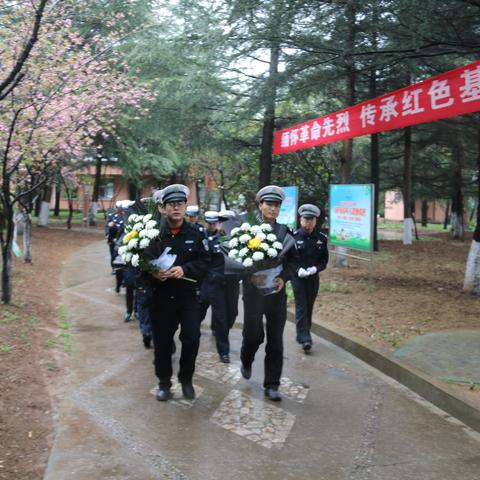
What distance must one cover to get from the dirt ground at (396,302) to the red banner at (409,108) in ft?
10.3

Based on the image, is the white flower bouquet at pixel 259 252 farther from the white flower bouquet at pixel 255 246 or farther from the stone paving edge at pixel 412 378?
the stone paving edge at pixel 412 378

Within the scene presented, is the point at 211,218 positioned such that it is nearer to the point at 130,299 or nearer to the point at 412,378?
the point at 130,299

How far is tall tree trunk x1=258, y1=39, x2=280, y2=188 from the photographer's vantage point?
1227cm

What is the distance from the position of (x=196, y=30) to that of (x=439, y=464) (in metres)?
12.1

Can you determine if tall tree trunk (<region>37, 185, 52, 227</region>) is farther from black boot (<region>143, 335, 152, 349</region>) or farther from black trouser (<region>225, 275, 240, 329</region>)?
black trouser (<region>225, 275, 240, 329</region>)

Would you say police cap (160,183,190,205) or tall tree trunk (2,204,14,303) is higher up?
police cap (160,183,190,205)

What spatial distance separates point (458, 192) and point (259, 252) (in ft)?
72.9

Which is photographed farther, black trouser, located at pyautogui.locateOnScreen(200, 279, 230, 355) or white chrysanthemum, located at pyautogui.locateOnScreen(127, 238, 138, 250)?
black trouser, located at pyautogui.locateOnScreen(200, 279, 230, 355)

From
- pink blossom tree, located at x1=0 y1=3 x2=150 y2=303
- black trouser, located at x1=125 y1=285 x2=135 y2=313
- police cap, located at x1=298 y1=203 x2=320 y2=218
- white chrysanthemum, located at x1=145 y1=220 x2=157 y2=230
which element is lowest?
black trouser, located at x1=125 y1=285 x2=135 y2=313

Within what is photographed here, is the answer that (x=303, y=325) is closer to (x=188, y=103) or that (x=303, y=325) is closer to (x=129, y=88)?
(x=129, y=88)

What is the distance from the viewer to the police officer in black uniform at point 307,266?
270 inches

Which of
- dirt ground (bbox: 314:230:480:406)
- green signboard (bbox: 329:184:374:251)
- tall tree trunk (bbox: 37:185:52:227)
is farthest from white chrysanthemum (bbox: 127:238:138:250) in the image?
tall tree trunk (bbox: 37:185:52:227)

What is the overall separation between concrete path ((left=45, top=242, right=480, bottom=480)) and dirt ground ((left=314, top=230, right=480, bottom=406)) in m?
0.82

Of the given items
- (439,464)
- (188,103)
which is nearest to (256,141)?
(188,103)
